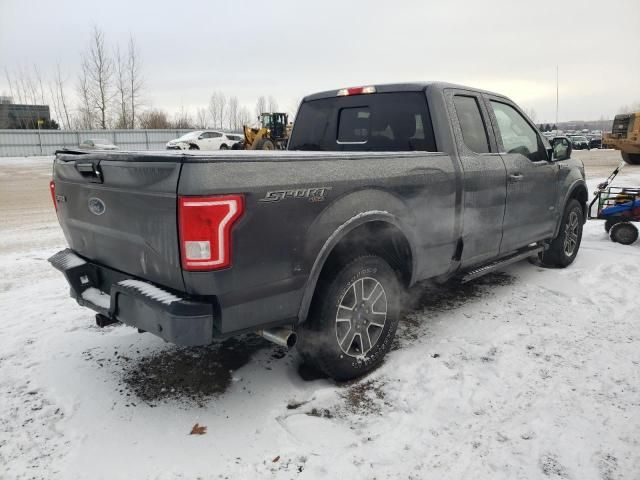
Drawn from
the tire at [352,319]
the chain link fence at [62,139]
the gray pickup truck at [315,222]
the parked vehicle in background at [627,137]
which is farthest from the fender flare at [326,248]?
the chain link fence at [62,139]

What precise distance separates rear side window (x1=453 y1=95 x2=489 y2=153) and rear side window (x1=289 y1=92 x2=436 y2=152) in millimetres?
359

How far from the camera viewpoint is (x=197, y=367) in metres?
3.45

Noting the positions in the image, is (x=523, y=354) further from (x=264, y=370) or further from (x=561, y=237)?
(x=561, y=237)

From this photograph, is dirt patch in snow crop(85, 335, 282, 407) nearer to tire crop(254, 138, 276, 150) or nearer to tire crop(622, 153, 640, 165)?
tire crop(254, 138, 276, 150)

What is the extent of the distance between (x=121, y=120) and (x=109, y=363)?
166 ft

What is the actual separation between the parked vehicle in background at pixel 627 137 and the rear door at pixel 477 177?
74.0 feet

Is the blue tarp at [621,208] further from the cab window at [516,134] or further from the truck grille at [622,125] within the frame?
the truck grille at [622,125]

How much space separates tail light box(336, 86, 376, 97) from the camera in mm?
4246

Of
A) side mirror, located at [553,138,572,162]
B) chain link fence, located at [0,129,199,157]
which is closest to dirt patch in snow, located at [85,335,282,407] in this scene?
side mirror, located at [553,138,572,162]

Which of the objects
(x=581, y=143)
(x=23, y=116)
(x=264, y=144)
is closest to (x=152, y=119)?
(x=23, y=116)

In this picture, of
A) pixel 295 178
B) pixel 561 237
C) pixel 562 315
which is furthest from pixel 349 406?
pixel 561 237

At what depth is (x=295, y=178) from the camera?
2.61 metres

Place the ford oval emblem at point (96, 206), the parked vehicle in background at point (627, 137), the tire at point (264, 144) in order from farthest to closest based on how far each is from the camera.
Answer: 1. the parked vehicle in background at point (627, 137)
2. the tire at point (264, 144)
3. the ford oval emblem at point (96, 206)

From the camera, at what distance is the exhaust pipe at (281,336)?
2.74 metres
